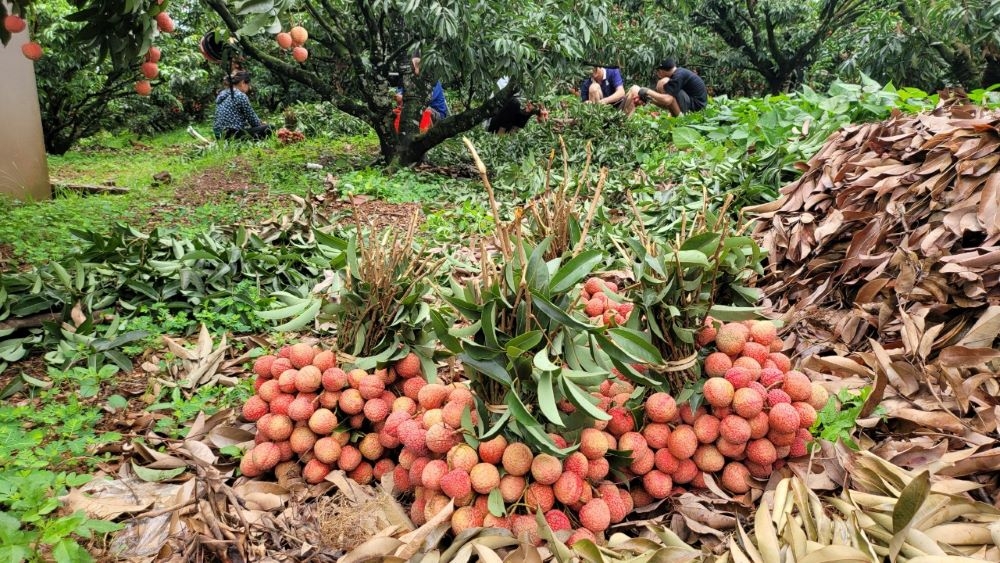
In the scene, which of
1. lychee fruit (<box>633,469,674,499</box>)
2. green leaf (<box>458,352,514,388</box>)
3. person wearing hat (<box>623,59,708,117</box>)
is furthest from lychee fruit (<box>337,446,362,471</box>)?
person wearing hat (<box>623,59,708,117</box>)

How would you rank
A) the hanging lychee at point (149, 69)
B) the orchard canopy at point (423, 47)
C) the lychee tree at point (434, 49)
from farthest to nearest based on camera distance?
the lychee tree at point (434, 49) < the orchard canopy at point (423, 47) < the hanging lychee at point (149, 69)

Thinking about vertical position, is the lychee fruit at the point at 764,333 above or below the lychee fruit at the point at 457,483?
above

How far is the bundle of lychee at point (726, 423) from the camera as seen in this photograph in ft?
4.17

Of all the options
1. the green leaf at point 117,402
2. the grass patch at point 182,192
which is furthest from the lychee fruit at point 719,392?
the grass patch at point 182,192

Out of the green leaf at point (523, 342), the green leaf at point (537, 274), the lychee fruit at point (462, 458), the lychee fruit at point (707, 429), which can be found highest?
the green leaf at point (537, 274)

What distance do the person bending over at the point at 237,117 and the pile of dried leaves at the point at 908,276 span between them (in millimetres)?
7217

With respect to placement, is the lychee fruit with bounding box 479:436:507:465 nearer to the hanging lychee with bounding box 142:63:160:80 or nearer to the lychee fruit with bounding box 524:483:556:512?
the lychee fruit with bounding box 524:483:556:512

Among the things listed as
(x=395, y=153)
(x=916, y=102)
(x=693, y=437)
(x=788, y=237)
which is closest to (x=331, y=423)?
(x=693, y=437)

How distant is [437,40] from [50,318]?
3.50 metres

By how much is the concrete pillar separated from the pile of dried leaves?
5162 millimetres

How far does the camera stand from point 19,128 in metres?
4.57

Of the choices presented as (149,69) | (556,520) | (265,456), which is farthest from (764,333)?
(149,69)

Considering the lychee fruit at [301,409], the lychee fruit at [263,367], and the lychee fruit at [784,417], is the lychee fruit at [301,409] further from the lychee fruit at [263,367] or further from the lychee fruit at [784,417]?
the lychee fruit at [784,417]

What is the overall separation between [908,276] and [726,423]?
1.02 metres
